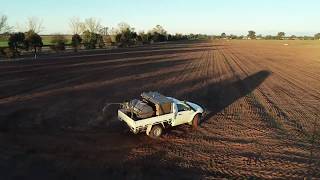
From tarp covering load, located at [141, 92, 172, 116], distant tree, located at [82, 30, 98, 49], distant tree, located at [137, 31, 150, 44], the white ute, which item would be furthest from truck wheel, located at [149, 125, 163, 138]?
distant tree, located at [137, 31, 150, 44]

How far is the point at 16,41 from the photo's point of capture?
54.8m

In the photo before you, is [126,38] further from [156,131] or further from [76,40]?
[156,131]

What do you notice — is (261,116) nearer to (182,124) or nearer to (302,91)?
(182,124)

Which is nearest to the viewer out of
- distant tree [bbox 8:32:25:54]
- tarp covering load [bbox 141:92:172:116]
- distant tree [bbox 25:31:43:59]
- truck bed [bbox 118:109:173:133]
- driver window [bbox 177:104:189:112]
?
truck bed [bbox 118:109:173:133]

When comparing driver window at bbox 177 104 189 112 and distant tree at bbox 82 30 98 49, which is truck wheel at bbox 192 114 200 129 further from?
distant tree at bbox 82 30 98 49

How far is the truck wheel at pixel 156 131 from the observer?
15.1m

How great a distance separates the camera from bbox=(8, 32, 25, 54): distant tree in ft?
176

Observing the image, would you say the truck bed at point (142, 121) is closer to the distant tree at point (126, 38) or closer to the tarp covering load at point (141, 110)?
A: the tarp covering load at point (141, 110)

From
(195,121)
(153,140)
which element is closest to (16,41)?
(195,121)

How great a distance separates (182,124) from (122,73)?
59.7ft

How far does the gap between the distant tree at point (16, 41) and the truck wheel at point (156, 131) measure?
142 feet

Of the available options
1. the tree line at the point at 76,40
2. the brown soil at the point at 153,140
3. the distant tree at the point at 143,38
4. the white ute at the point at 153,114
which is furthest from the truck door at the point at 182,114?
the distant tree at the point at 143,38

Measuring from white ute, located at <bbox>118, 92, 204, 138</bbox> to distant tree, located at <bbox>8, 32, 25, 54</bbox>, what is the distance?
1685 inches

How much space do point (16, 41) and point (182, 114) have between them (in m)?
45.9
